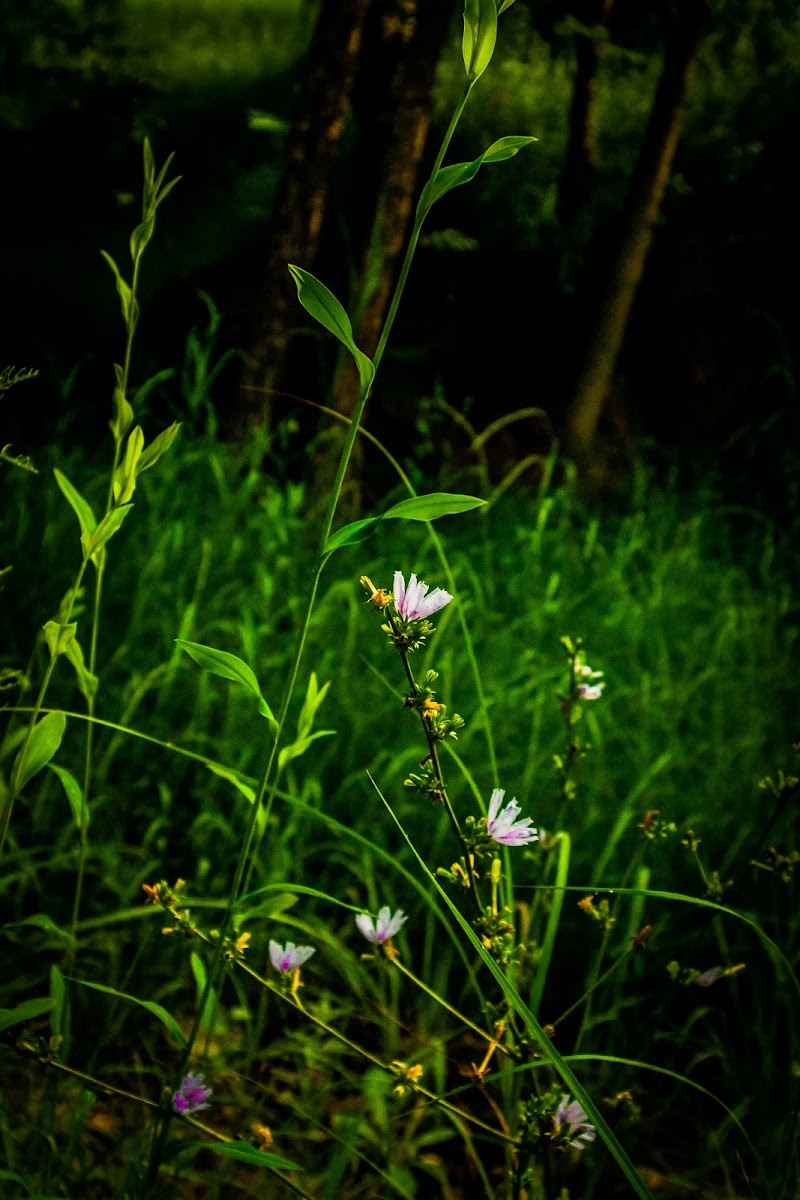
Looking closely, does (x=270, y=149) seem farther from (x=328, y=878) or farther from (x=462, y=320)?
(x=328, y=878)

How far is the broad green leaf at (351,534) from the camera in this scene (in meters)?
0.56

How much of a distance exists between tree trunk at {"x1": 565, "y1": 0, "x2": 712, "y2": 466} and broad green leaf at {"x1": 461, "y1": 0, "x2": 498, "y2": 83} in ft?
11.1

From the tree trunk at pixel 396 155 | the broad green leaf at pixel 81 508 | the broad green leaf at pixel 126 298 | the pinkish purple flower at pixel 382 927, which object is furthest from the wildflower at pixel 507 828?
the tree trunk at pixel 396 155

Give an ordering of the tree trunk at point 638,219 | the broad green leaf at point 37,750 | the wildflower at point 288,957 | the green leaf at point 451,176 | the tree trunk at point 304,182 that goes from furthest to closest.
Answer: the tree trunk at point 638,219 < the tree trunk at point 304,182 < the wildflower at point 288,957 < the broad green leaf at point 37,750 < the green leaf at point 451,176

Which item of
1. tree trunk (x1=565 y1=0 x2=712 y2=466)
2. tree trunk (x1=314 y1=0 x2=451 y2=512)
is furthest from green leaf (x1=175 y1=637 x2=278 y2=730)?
tree trunk (x1=565 y1=0 x2=712 y2=466)

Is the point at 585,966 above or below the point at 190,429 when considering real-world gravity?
below

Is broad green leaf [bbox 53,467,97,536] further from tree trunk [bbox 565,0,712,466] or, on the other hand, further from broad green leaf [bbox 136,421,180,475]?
tree trunk [bbox 565,0,712,466]

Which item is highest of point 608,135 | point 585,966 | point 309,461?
point 608,135

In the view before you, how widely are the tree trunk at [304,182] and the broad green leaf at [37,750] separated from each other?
2.02 meters

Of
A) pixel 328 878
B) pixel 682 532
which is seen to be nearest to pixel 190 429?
pixel 328 878

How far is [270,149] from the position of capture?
428cm

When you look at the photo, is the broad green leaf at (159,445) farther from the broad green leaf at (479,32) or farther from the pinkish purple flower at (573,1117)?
the pinkish purple flower at (573,1117)

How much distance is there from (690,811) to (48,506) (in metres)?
1.39

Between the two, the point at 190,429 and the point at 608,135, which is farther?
the point at 608,135
